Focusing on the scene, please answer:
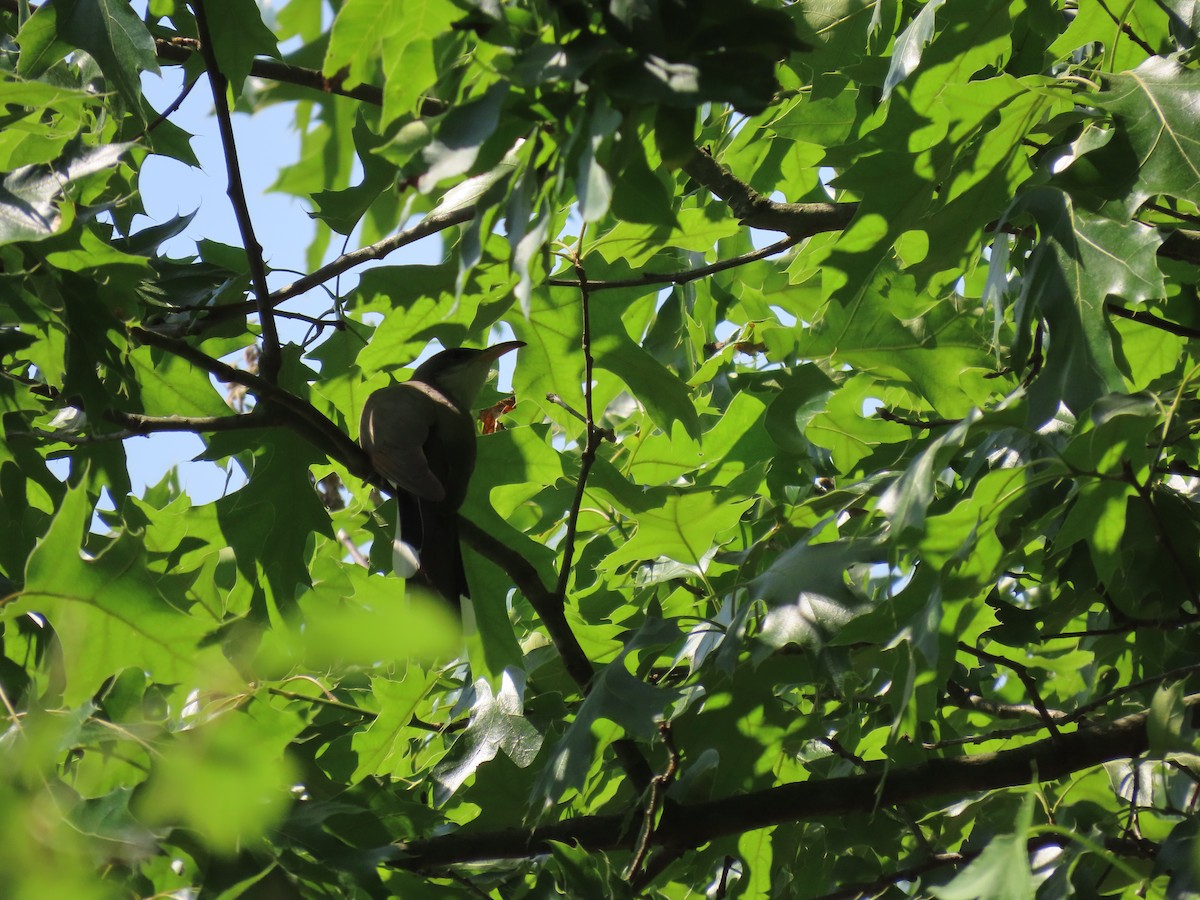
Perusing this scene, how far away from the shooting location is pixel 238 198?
2.94 m

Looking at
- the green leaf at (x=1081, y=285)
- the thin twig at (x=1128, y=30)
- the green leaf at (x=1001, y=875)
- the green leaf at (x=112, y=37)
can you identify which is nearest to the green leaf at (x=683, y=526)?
the green leaf at (x=1081, y=285)

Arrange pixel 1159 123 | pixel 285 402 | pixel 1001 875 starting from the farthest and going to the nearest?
pixel 285 402
pixel 1159 123
pixel 1001 875

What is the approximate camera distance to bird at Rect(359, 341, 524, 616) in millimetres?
3656

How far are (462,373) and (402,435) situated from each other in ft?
3.64

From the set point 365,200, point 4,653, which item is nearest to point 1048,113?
point 365,200

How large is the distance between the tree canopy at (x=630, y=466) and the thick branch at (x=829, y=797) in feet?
0.04

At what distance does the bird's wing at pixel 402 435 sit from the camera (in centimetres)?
376

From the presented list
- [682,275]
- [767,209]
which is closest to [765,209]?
[767,209]

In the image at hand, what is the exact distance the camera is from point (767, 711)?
Answer: 2.99m

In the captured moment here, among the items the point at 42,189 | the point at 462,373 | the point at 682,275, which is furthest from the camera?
the point at 462,373

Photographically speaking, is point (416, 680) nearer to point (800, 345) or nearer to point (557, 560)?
point (557, 560)

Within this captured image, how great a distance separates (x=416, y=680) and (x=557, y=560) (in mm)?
1126

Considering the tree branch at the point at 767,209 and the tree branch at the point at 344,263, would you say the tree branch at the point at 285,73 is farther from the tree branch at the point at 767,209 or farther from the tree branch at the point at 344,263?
the tree branch at the point at 767,209

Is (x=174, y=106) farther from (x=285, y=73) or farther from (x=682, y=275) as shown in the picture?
(x=682, y=275)
